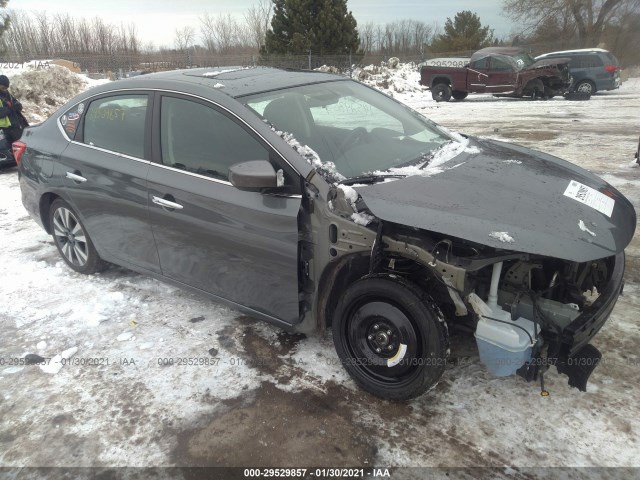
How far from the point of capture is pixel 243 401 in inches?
109

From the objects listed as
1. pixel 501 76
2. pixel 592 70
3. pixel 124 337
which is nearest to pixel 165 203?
pixel 124 337

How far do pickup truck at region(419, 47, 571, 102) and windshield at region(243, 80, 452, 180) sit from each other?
51.0 feet

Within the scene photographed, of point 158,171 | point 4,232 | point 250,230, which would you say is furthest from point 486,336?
point 4,232

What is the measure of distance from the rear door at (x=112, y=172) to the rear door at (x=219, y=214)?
6.3 inches

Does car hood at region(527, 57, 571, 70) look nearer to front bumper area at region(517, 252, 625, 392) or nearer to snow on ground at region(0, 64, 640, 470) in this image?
snow on ground at region(0, 64, 640, 470)

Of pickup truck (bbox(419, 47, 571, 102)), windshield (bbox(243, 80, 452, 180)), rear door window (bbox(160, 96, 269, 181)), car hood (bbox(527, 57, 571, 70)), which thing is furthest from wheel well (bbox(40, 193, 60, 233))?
car hood (bbox(527, 57, 571, 70))

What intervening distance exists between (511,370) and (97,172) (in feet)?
10.6

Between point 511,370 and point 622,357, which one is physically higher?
point 511,370

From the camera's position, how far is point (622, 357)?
116 inches

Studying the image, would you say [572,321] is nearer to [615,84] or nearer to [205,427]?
[205,427]

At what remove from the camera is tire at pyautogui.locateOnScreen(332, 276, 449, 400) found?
245 cm

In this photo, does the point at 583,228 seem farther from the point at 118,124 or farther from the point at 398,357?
the point at 118,124

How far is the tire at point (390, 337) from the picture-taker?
8.04 feet

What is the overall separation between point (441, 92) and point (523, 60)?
3078 millimetres
